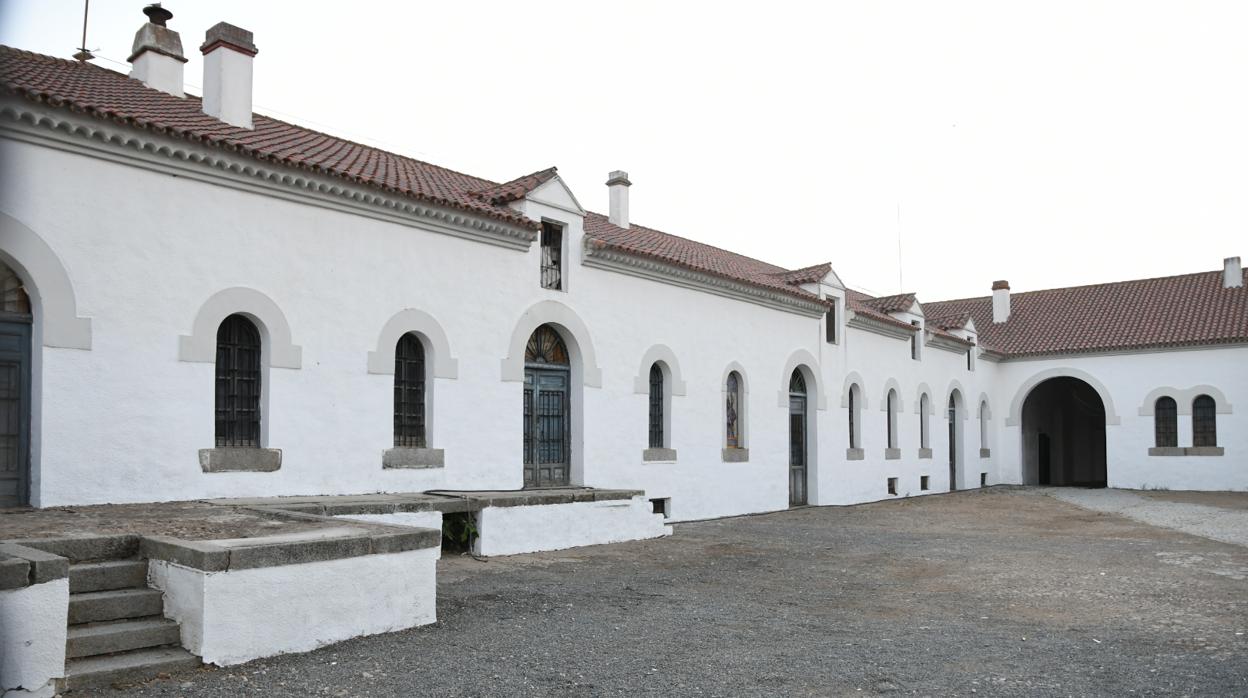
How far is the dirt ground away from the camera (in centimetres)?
675

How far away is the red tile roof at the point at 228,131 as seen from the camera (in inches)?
366

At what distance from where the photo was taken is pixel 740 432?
1783 centimetres

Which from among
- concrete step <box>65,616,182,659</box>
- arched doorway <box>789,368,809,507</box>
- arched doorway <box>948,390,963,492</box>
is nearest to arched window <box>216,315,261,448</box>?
concrete step <box>65,616,182,659</box>

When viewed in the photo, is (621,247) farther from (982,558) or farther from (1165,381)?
(1165,381)

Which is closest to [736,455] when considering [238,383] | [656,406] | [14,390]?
[656,406]

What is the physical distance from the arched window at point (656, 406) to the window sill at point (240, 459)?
23.8 feet

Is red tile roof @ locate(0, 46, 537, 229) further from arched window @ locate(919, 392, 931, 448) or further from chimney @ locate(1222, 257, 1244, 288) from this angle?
chimney @ locate(1222, 257, 1244, 288)

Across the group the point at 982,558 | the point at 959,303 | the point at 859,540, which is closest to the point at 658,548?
the point at 859,540

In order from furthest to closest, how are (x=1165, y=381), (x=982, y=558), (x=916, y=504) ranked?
(x=1165, y=381) < (x=916, y=504) < (x=982, y=558)

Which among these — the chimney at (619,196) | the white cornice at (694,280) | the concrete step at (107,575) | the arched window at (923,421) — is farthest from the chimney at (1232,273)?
the concrete step at (107,575)

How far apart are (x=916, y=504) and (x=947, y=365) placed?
6.85 meters

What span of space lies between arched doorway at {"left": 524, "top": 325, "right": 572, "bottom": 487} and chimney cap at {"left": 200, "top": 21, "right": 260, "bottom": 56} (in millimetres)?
5493

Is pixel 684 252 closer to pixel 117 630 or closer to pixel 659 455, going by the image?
pixel 659 455

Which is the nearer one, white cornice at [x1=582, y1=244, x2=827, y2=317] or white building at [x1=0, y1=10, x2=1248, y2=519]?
white building at [x1=0, y1=10, x2=1248, y2=519]
